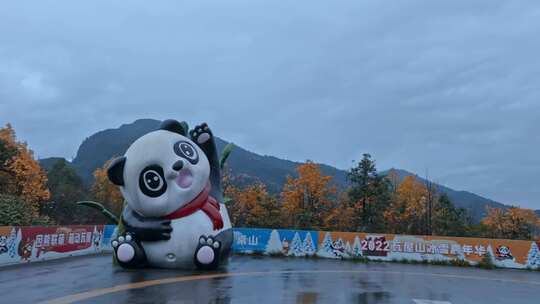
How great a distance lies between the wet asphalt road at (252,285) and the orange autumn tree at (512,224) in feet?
A: 119

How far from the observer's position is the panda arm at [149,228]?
15.7 m

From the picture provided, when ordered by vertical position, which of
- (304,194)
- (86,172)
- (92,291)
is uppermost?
(86,172)

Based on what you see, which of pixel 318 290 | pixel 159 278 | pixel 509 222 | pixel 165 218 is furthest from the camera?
pixel 509 222

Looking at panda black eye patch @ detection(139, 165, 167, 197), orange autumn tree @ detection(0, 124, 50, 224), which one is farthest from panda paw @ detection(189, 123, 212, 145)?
orange autumn tree @ detection(0, 124, 50, 224)

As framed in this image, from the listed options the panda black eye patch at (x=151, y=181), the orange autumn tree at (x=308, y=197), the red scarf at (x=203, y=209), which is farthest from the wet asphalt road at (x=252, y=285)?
the orange autumn tree at (x=308, y=197)

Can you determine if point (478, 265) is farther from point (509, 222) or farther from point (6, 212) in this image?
point (509, 222)

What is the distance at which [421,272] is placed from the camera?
802 inches

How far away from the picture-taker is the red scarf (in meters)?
16.0

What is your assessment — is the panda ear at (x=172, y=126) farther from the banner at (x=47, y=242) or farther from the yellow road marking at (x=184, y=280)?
the banner at (x=47, y=242)

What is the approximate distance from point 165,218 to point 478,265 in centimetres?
1741

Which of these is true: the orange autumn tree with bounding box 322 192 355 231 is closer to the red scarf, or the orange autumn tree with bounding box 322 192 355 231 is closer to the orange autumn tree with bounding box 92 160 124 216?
the orange autumn tree with bounding box 92 160 124 216

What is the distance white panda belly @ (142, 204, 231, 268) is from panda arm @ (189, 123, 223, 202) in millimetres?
2572

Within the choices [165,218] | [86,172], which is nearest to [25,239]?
[165,218]

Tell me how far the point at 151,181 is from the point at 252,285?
487 centimetres
